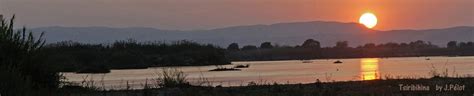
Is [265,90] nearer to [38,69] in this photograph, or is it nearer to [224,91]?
[224,91]

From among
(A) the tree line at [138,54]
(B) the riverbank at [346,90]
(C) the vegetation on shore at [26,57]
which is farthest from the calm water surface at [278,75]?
(A) the tree line at [138,54]

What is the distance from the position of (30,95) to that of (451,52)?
112 metres

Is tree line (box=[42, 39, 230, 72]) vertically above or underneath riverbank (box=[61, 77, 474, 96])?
above

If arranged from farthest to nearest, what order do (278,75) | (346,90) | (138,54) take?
(138,54), (278,75), (346,90)

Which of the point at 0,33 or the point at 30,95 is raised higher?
the point at 0,33

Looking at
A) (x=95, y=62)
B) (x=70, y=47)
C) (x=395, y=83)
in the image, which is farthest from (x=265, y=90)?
(x=70, y=47)

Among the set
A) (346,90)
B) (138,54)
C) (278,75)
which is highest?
(138,54)

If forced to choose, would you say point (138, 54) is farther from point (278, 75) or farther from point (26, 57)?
→ point (26, 57)

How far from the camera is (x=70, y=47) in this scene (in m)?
74.8

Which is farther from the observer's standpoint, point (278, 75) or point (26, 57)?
point (278, 75)

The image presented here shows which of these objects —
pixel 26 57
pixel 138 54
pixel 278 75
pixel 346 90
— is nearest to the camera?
pixel 26 57

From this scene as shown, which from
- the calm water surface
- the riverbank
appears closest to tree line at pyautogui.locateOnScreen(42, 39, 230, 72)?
the calm water surface

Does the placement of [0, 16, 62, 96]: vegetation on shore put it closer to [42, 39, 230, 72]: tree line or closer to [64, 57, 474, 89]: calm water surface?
[64, 57, 474, 89]: calm water surface

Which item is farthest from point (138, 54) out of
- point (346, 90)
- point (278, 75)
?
point (346, 90)
